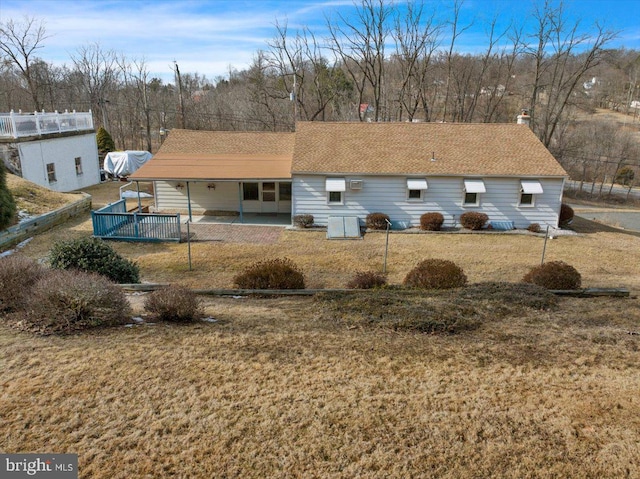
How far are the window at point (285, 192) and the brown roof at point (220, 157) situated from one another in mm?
1096

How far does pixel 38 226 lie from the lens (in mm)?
16516

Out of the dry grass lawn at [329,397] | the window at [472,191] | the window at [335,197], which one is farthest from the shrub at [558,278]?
the window at [335,197]

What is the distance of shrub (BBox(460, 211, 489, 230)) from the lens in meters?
19.3

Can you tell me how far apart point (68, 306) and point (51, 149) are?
2131 cm

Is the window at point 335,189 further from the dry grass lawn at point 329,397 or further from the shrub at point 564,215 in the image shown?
the dry grass lawn at point 329,397

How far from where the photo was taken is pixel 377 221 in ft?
63.5

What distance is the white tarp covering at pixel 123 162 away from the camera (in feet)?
99.6

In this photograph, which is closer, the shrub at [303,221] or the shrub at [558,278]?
the shrub at [558,278]

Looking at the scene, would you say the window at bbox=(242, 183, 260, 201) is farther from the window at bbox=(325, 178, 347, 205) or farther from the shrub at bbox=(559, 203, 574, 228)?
the shrub at bbox=(559, 203, 574, 228)

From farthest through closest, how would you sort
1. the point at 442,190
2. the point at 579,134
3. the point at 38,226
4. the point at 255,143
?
1. the point at 579,134
2. the point at 255,143
3. the point at 442,190
4. the point at 38,226

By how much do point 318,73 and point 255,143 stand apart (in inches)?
784

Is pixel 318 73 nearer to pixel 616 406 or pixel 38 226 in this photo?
pixel 38 226

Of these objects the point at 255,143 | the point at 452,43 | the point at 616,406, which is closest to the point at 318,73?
the point at 452,43

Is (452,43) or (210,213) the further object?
(452,43)
